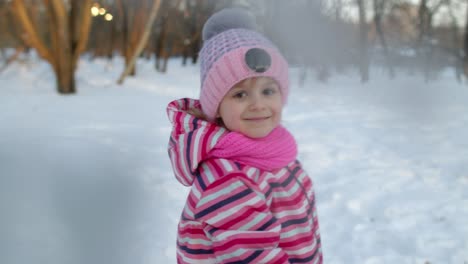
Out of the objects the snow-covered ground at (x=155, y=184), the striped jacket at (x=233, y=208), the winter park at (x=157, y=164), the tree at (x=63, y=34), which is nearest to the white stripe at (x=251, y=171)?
the striped jacket at (x=233, y=208)

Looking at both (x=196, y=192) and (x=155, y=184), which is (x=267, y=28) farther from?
(x=196, y=192)

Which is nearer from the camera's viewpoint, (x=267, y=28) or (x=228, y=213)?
(x=228, y=213)

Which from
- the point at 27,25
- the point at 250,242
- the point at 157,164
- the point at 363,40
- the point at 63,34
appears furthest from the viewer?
the point at 363,40

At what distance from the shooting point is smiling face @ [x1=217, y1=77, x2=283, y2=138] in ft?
3.79

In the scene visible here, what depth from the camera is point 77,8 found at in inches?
274

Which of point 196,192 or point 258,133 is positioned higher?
point 258,133

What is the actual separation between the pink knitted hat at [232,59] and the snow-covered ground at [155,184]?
4.15 ft

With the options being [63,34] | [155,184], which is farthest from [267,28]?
[155,184]

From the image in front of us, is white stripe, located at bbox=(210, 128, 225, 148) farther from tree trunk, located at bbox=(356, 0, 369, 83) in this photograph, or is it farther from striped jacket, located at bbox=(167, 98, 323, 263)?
tree trunk, located at bbox=(356, 0, 369, 83)

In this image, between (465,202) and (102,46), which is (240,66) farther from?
(102,46)

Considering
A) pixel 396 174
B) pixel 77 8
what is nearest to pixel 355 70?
pixel 77 8

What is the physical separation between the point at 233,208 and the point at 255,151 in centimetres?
19

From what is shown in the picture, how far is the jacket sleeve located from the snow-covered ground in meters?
1.17

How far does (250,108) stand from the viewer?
1150 mm
